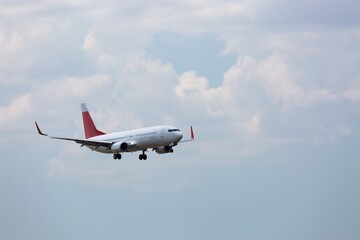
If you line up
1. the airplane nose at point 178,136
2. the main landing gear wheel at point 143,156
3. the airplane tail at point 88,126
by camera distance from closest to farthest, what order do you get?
1. the airplane nose at point 178,136
2. the main landing gear wheel at point 143,156
3. the airplane tail at point 88,126

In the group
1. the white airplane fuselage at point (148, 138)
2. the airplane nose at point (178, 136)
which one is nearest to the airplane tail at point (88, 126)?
the white airplane fuselage at point (148, 138)

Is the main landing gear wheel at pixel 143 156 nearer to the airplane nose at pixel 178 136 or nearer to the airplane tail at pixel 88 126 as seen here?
the airplane nose at pixel 178 136

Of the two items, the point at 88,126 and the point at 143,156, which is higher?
the point at 88,126

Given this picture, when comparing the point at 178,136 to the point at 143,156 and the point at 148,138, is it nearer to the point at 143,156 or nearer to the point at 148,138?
the point at 148,138

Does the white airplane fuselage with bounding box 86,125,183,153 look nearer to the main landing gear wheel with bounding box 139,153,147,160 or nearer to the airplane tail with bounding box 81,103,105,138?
the main landing gear wheel with bounding box 139,153,147,160

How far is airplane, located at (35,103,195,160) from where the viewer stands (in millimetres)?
127750

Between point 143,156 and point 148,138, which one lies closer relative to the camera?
point 148,138

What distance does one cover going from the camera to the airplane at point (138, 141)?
419 feet

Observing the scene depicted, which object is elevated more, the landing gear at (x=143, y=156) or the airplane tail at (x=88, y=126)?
the airplane tail at (x=88, y=126)

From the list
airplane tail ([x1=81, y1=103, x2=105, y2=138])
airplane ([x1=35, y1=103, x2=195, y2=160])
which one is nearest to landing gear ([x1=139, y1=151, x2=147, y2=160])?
airplane ([x1=35, y1=103, x2=195, y2=160])

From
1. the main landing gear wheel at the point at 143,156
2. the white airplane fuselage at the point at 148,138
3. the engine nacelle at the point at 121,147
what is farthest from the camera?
the main landing gear wheel at the point at 143,156

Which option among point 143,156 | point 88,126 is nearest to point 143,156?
point 143,156

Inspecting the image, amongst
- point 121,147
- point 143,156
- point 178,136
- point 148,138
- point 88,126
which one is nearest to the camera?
point 148,138

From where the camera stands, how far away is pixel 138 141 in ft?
426
